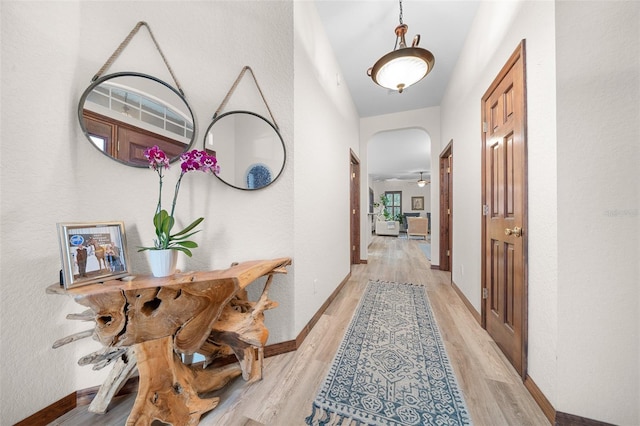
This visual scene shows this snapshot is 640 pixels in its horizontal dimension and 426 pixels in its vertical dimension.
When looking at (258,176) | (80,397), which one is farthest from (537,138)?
(80,397)

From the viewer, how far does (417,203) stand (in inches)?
447

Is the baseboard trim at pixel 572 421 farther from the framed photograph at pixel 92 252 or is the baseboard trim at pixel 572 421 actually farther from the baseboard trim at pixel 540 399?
the framed photograph at pixel 92 252

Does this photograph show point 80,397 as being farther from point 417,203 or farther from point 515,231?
point 417,203

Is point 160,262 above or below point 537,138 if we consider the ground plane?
below

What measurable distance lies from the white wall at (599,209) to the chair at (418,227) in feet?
24.9

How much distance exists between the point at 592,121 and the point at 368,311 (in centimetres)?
202

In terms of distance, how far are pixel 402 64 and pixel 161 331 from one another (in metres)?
2.21

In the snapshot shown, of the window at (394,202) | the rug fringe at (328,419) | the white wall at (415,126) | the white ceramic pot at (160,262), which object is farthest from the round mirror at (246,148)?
the window at (394,202)

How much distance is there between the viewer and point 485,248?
73.6 inches

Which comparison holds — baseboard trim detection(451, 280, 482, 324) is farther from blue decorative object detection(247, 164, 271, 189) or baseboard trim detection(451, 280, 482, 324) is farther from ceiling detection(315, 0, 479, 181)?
ceiling detection(315, 0, 479, 181)

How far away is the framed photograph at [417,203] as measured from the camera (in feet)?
37.1

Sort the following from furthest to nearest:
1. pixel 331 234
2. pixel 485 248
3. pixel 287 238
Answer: pixel 331 234, pixel 485 248, pixel 287 238

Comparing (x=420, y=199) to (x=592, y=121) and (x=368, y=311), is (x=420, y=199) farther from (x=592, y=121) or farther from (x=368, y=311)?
(x=592, y=121)

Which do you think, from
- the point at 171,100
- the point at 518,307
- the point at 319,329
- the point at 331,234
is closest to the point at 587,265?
the point at 518,307
